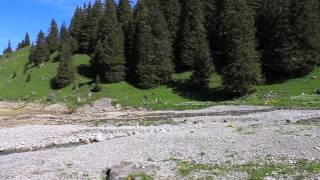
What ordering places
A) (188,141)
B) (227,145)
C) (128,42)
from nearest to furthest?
(227,145) < (188,141) < (128,42)

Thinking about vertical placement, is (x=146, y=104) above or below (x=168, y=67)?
below

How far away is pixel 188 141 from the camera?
126ft

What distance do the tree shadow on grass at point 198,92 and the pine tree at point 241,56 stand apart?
2.41 metres

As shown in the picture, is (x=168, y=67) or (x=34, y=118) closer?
(x=34, y=118)

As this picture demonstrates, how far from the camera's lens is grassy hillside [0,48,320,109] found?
75.7 meters

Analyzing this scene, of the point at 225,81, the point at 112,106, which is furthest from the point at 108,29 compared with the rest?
the point at 225,81

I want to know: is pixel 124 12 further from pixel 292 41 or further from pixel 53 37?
pixel 292 41

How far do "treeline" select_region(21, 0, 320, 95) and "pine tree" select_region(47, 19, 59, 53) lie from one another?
103ft

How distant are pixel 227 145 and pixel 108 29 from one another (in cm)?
8682

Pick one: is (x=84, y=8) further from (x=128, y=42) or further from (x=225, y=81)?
(x=225, y=81)

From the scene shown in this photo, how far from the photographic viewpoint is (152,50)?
4038 inches

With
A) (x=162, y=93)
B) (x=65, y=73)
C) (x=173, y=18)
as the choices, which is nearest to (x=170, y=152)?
(x=162, y=93)

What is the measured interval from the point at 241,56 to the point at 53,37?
104394mm

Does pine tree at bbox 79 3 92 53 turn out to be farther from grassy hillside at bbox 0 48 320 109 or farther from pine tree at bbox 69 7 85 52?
grassy hillside at bbox 0 48 320 109
